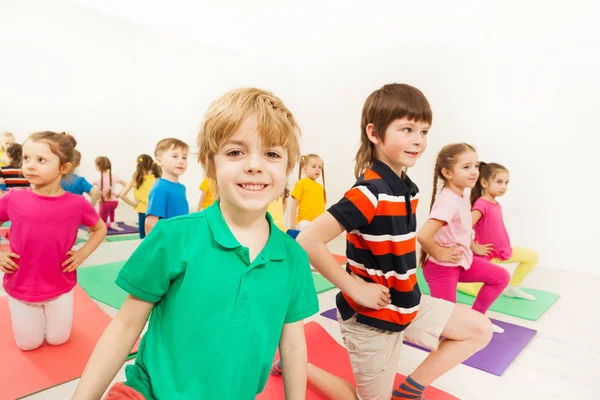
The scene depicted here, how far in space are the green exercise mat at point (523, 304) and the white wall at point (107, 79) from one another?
4427 mm

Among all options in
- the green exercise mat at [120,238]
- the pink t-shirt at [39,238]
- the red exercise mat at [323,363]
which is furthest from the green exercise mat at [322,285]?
the green exercise mat at [120,238]

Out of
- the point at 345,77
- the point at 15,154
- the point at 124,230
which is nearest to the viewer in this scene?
the point at 15,154

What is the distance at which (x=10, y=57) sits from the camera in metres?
4.92

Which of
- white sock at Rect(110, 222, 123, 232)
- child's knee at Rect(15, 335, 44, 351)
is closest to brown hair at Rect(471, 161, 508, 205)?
child's knee at Rect(15, 335, 44, 351)

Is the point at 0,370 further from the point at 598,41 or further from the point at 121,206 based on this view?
the point at 598,41

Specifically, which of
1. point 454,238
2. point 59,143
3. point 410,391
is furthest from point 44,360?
point 454,238

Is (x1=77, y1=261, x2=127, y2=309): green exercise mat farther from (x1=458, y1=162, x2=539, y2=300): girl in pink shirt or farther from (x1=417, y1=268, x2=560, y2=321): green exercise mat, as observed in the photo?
(x1=458, y1=162, x2=539, y2=300): girl in pink shirt

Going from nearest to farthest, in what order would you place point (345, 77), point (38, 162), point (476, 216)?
point (38, 162) < point (476, 216) < point (345, 77)

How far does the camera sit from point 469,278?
2580mm

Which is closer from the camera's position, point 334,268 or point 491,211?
point 334,268

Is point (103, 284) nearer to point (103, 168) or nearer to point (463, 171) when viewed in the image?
point (103, 168)

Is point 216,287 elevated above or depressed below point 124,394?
above

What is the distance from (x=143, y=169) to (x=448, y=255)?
13.2ft

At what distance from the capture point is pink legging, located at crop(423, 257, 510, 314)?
245 cm
